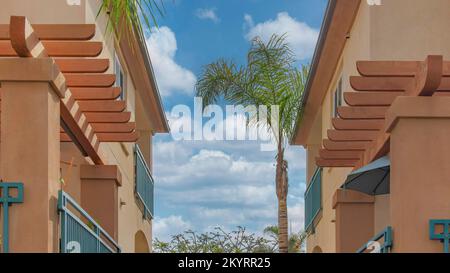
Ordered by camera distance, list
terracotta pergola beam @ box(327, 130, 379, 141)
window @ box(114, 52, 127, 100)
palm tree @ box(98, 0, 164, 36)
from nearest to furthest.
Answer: palm tree @ box(98, 0, 164, 36) → terracotta pergola beam @ box(327, 130, 379, 141) → window @ box(114, 52, 127, 100)

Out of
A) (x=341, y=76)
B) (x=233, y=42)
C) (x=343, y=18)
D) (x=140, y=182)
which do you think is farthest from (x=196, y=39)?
(x=343, y=18)

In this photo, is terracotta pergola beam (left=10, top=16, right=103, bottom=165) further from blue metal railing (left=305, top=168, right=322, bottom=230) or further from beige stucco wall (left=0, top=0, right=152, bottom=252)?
blue metal railing (left=305, top=168, right=322, bottom=230)

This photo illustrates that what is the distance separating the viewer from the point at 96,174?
1331cm

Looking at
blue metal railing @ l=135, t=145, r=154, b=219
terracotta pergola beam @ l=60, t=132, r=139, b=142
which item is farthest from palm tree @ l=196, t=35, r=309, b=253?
terracotta pergola beam @ l=60, t=132, r=139, b=142

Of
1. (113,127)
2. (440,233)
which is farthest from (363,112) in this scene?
(113,127)

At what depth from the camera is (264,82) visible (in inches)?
900

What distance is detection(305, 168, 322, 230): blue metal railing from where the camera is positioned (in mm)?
20219

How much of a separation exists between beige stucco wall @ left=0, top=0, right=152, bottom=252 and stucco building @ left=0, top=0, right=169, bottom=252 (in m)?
0.02

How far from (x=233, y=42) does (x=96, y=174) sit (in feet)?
35.6

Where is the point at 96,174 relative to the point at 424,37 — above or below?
below

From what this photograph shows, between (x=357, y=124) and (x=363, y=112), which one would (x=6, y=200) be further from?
(x=357, y=124)

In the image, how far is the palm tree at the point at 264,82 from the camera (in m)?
22.5

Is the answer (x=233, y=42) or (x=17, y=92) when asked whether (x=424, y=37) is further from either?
(x=233, y=42)
